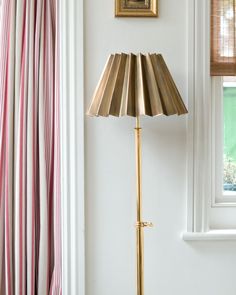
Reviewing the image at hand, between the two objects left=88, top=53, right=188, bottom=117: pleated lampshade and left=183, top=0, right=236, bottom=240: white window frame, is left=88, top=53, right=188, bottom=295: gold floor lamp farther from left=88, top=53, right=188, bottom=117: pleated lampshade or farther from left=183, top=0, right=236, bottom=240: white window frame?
left=183, top=0, right=236, bottom=240: white window frame

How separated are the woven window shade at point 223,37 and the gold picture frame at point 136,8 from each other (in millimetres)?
281

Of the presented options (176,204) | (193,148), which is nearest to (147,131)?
(193,148)

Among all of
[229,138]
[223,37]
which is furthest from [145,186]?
[223,37]

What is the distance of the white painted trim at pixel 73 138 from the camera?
1.56 m

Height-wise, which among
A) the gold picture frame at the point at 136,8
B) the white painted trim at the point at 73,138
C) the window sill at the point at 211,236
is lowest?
the window sill at the point at 211,236

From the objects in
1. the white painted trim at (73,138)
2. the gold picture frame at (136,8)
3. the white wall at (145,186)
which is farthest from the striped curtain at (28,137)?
the gold picture frame at (136,8)

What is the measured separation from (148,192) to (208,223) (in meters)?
0.31

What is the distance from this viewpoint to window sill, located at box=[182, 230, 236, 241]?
1604 mm

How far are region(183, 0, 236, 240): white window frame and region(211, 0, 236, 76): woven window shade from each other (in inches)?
2.1

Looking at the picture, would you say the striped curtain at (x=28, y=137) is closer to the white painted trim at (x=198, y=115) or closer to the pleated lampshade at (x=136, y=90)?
the pleated lampshade at (x=136, y=90)

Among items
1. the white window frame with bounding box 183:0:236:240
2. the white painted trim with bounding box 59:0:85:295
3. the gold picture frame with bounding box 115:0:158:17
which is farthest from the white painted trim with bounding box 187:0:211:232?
the white painted trim with bounding box 59:0:85:295

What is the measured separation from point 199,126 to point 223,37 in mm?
422

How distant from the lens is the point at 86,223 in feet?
5.27

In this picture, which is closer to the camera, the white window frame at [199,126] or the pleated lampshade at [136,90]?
the pleated lampshade at [136,90]
